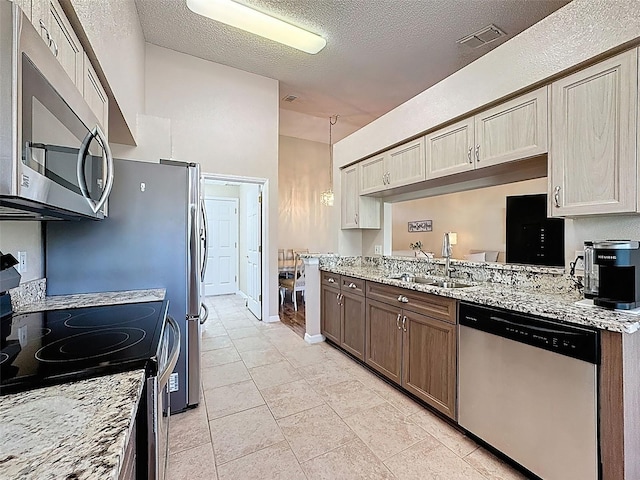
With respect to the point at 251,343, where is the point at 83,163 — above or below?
above

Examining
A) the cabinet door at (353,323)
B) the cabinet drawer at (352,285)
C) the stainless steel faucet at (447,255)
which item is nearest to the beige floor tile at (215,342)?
the cabinet door at (353,323)

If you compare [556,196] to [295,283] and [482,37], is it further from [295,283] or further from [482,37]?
[295,283]

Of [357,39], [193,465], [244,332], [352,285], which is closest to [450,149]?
[352,285]

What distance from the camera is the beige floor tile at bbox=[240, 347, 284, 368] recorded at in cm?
309

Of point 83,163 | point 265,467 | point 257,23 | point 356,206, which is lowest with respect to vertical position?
point 265,467

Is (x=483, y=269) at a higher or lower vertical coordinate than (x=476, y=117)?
lower

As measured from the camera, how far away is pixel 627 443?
1.28 m

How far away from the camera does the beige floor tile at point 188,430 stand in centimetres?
188

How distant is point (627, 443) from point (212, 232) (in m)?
6.42

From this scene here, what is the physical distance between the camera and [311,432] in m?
1.99

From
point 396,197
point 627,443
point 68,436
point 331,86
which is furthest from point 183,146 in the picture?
point 627,443

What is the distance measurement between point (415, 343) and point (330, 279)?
1.37 meters

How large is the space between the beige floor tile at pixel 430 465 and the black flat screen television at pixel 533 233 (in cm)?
138

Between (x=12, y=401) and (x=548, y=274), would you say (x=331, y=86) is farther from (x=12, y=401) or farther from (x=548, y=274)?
(x=12, y=401)
